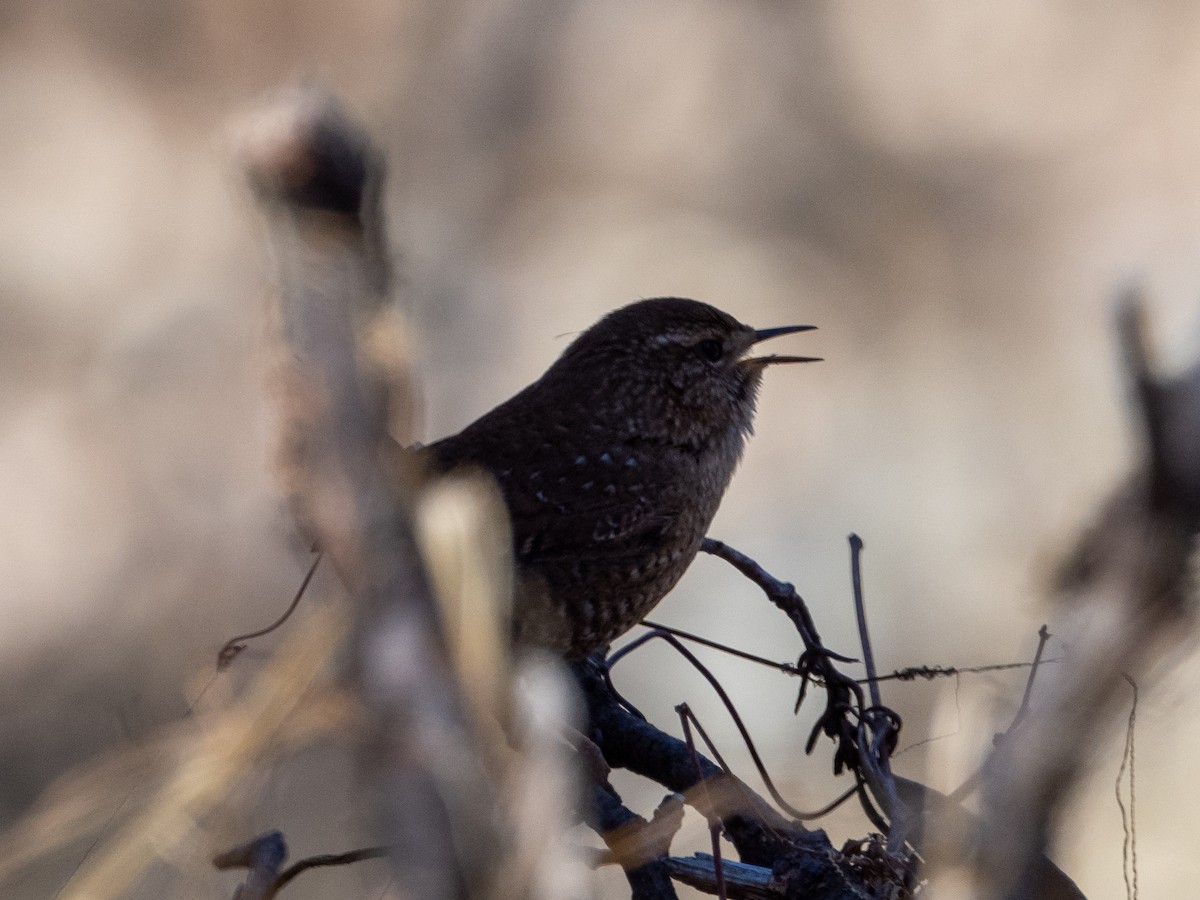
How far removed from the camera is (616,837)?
1861mm

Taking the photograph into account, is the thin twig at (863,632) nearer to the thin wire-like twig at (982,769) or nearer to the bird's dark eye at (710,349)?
the thin wire-like twig at (982,769)

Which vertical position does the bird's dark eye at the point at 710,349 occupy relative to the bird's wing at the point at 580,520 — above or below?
above

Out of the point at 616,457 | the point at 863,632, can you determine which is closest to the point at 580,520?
the point at 616,457

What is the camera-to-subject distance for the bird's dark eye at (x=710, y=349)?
12.4ft

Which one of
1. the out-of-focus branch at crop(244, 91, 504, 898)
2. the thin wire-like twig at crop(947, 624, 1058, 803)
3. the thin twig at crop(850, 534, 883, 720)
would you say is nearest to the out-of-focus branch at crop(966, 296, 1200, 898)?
the thin wire-like twig at crop(947, 624, 1058, 803)

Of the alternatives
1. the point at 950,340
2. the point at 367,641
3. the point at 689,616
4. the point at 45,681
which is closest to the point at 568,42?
the point at 950,340

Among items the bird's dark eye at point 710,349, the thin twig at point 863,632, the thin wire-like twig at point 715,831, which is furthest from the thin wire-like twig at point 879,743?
the bird's dark eye at point 710,349

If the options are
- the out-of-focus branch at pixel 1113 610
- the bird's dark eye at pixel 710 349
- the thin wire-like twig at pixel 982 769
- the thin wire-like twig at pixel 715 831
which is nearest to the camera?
the out-of-focus branch at pixel 1113 610

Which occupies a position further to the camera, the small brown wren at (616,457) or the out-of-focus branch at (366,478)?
the small brown wren at (616,457)

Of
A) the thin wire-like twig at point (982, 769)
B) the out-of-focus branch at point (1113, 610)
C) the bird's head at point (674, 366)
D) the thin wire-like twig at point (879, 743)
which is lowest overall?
A: the thin wire-like twig at point (879, 743)

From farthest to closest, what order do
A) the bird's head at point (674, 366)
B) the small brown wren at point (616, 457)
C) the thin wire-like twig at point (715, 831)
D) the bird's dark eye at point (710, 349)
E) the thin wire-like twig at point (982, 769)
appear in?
1. the bird's dark eye at point (710, 349)
2. the bird's head at point (674, 366)
3. the small brown wren at point (616, 457)
4. the thin wire-like twig at point (715, 831)
5. the thin wire-like twig at point (982, 769)

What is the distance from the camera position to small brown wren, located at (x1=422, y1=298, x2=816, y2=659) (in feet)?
9.93

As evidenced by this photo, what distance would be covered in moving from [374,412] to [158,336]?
19.7 ft

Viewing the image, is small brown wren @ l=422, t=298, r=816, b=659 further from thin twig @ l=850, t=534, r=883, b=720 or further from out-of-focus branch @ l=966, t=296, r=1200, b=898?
out-of-focus branch @ l=966, t=296, r=1200, b=898
